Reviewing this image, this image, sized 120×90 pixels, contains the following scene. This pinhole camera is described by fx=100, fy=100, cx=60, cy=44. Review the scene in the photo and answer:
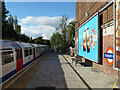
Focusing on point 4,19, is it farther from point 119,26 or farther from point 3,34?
point 119,26

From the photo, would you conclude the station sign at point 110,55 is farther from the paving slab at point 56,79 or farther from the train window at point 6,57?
the train window at point 6,57

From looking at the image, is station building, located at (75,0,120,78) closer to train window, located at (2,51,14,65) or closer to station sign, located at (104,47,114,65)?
station sign, located at (104,47,114,65)

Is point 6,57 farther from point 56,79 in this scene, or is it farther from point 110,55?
point 110,55

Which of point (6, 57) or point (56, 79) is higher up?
point (6, 57)

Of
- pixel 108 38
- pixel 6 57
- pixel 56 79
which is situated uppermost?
pixel 108 38

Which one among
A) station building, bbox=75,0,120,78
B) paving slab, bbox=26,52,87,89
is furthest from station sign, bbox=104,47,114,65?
paving slab, bbox=26,52,87,89

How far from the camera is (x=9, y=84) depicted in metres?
5.50

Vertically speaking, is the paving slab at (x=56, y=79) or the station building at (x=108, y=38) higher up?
the station building at (x=108, y=38)

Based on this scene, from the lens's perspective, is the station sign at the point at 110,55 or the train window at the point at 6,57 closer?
the train window at the point at 6,57

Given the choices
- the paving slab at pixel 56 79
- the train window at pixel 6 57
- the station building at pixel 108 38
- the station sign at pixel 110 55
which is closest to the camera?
the paving slab at pixel 56 79

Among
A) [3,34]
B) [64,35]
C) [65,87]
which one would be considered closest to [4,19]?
[3,34]

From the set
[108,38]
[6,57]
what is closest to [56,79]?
[6,57]

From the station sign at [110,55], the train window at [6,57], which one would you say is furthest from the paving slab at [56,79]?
the station sign at [110,55]

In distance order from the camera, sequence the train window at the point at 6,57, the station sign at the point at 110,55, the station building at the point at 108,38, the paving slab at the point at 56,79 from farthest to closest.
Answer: the station sign at the point at 110,55 < the station building at the point at 108,38 < the train window at the point at 6,57 < the paving slab at the point at 56,79
